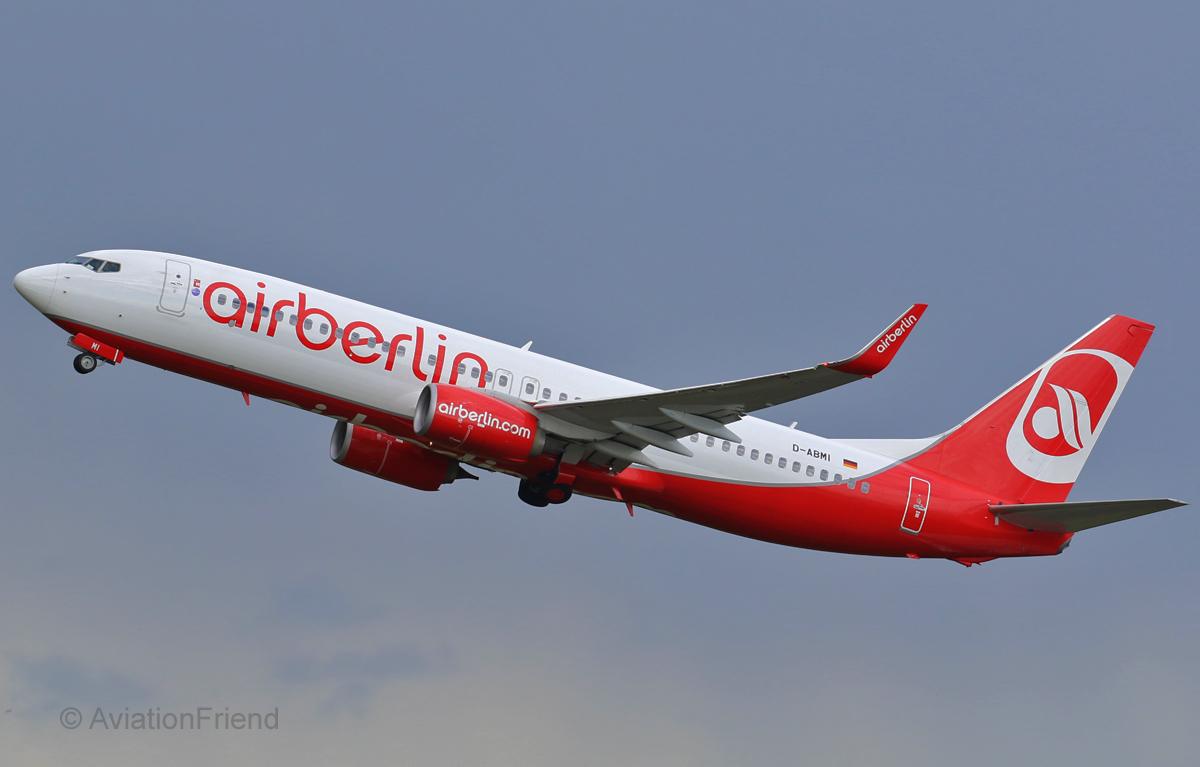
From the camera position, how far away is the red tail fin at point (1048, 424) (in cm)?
3762

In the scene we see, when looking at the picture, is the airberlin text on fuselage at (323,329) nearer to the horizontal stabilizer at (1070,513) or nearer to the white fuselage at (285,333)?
the white fuselage at (285,333)

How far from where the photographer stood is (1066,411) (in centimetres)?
3875

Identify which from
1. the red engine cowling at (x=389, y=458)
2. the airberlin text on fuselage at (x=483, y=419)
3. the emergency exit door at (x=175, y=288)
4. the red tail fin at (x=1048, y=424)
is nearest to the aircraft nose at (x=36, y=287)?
the emergency exit door at (x=175, y=288)

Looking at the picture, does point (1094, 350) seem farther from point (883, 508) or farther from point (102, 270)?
point (102, 270)

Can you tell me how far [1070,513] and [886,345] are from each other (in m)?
12.8

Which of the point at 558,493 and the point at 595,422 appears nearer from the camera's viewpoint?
the point at 595,422

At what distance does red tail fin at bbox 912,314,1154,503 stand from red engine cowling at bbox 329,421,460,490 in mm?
15055

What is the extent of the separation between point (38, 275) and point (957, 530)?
1039 inches

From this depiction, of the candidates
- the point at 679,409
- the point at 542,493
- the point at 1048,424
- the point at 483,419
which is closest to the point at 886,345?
the point at 679,409

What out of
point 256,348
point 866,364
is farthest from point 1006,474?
point 256,348

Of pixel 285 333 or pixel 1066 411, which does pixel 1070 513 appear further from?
pixel 285 333

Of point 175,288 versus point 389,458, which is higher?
point 175,288

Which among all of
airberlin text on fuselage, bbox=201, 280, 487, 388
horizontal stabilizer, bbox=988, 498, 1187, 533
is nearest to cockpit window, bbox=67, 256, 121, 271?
airberlin text on fuselage, bbox=201, 280, 487, 388

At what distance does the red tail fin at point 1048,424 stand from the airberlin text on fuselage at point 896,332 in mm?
12866
